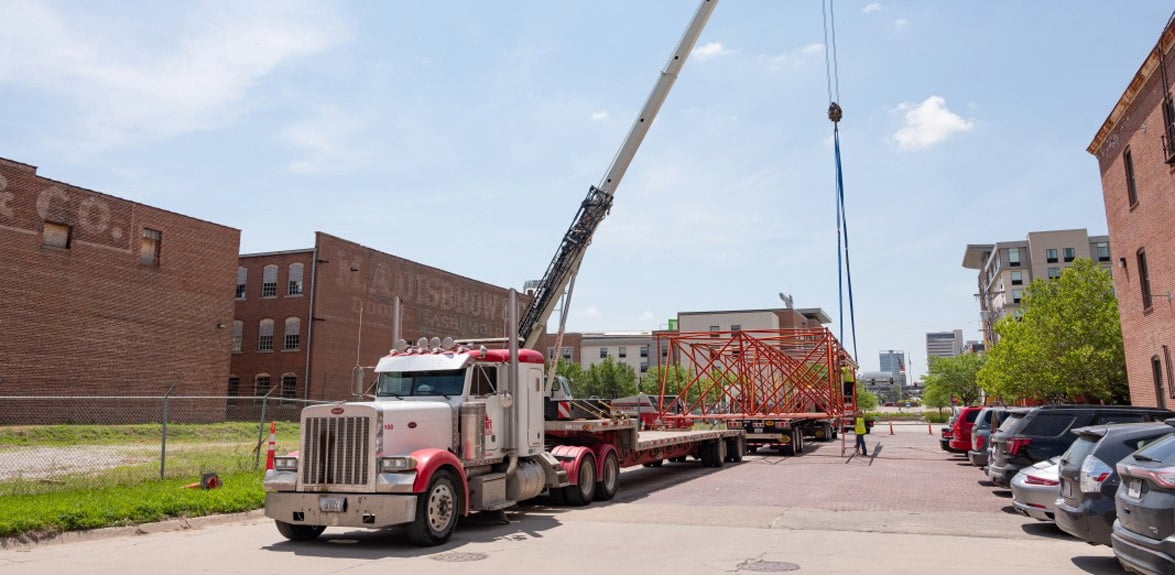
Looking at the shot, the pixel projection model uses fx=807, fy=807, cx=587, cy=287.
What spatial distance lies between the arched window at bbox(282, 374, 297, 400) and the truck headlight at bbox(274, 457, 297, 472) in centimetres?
3796

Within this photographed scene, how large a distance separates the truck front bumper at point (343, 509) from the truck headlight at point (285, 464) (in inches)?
13.4

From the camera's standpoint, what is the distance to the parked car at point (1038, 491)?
9.99 metres

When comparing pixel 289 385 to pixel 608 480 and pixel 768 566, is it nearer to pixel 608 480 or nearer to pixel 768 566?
pixel 608 480

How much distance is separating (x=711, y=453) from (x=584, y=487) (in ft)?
28.8

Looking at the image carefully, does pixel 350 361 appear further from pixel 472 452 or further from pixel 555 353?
pixel 472 452

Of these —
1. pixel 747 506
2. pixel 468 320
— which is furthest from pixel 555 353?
pixel 468 320

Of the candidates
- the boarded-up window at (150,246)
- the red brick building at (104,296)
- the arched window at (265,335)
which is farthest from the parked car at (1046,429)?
the arched window at (265,335)

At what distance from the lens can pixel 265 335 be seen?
47906 mm

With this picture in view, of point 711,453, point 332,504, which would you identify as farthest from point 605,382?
point 332,504

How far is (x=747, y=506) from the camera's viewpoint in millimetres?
13891

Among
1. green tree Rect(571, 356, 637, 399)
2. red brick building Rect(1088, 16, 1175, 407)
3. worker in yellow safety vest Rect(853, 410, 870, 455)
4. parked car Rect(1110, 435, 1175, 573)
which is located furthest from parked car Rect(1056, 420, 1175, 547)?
green tree Rect(571, 356, 637, 399)

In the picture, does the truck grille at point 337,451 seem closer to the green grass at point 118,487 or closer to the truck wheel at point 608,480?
the green grass at point 118,487

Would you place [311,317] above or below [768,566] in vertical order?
above

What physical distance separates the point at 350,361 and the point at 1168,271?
41.0m
